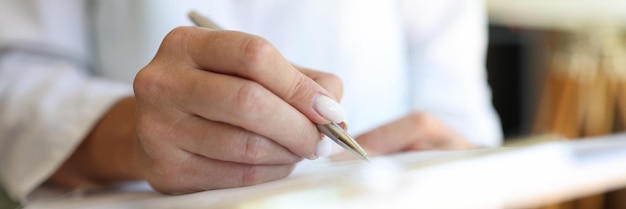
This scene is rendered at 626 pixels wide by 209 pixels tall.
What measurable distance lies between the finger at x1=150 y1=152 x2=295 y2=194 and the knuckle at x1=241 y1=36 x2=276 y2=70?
0.03 m

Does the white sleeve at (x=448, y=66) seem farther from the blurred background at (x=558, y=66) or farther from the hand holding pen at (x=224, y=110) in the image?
the blurred background at (x=558, y=66)

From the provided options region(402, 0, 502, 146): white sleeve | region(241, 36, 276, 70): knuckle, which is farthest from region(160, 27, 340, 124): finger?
region(402, 0, 502, 146): white sleeve

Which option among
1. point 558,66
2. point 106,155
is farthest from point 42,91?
point 558,66

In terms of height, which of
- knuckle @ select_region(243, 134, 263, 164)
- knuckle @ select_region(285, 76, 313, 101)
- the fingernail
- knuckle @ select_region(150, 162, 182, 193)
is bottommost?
knuckle @ select_region(150, 162, 182, 193)

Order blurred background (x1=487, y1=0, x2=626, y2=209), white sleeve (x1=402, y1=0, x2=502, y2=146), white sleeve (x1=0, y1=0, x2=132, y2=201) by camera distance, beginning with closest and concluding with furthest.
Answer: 1. white sleeve (x1=0, y1=0, x2=132, y2=201)
2. white sleeve (x1=402, y1=0, x2=502, y2=146)
3. blurred background (x1=487, y1=0, x2=626, y2=209)

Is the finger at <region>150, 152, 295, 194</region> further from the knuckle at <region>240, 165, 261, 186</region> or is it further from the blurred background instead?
the blurred background

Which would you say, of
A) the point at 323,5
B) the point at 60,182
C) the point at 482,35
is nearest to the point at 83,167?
the point at 60,182

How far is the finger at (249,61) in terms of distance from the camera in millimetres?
161

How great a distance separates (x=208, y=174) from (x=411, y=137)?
12 centimetres

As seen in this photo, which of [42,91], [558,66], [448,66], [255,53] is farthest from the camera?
[558,66]

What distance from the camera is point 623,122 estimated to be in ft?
2.64

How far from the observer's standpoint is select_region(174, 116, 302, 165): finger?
0.58 ft

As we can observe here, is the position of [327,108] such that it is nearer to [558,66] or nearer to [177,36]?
[177,36]

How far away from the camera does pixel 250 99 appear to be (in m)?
0.16
